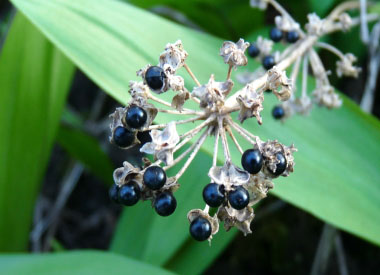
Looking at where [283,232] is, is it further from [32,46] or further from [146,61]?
[32,46]

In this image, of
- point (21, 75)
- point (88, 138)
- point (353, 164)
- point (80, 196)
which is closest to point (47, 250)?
point (80, 196)

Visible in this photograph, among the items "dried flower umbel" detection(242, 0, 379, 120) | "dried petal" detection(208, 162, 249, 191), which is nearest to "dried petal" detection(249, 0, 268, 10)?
"dried flower umbel" detection(242, 0, 379, 120)

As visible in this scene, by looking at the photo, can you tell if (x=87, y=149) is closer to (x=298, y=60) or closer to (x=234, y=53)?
(x=298, y=60)

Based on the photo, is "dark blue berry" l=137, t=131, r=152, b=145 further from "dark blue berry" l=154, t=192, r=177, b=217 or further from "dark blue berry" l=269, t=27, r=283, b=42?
"dark blue berry" l=269, t=27, r=283, b=42

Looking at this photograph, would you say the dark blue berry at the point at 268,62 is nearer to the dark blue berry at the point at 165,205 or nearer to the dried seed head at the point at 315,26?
the dried seed head at the point at 315,26

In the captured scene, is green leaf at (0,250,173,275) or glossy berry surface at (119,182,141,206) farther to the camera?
green leaf at (0,250,173,275)

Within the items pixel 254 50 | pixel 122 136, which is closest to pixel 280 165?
pixel 122 136
